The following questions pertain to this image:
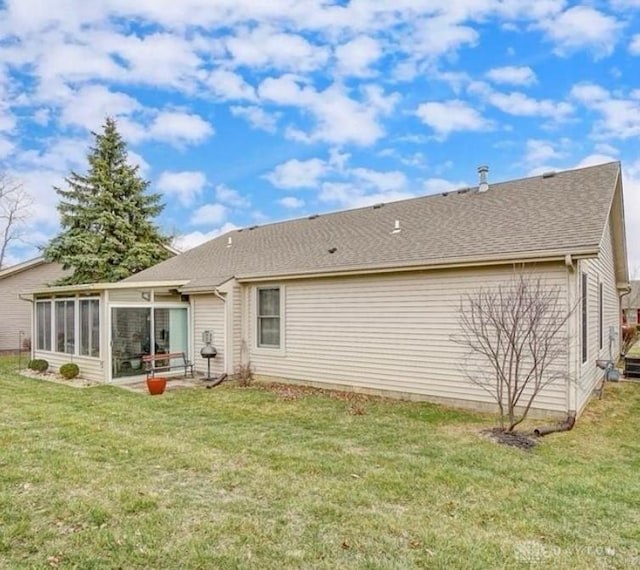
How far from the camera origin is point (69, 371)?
36.8ft

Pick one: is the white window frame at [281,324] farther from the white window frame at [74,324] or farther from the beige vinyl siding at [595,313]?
the beige vinyl siding at [595,313]

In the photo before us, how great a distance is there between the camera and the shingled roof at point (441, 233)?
760 centimetres

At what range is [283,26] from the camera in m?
10.5

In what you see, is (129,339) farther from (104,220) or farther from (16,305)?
(16,305)

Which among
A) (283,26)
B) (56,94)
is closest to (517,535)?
(283,26)

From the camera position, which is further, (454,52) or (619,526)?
(454,52)

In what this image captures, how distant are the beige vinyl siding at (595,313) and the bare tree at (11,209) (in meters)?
31.2

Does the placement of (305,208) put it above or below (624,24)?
below

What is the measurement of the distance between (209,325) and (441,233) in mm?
6323

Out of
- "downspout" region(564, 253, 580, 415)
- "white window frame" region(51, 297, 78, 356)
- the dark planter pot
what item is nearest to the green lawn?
"downspout" region(564, 253, 580, 415)

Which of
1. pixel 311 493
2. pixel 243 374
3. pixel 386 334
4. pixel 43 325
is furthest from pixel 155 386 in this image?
pixel 43 325

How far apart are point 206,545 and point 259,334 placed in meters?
8.09

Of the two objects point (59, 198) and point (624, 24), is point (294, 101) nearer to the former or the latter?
point (624, 24)

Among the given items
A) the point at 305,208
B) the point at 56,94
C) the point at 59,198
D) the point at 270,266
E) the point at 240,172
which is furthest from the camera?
the point at 305,208
